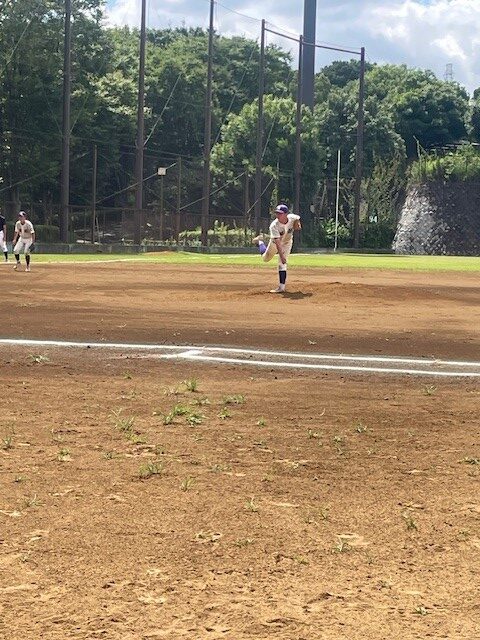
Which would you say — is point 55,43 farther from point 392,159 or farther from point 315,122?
point 392,159

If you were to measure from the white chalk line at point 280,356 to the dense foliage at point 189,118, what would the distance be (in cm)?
4986

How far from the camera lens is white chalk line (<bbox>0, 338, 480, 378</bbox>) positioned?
11203 millimetres

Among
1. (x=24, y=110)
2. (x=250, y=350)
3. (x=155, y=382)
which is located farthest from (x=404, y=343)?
(x=24, y=110)

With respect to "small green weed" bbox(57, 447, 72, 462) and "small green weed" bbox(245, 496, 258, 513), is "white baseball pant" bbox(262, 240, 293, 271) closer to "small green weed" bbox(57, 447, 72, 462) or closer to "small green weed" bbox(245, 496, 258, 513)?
"small green weed" bbox(57, 447, 72, 462)

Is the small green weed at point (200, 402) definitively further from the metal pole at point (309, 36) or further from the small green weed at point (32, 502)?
the metal pole at point (309, 36)

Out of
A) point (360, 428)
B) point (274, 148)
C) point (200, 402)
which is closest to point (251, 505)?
point (360, 428)

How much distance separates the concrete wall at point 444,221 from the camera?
273 feet

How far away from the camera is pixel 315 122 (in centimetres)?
8769

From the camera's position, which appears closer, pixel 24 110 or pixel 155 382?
pixel 155 382

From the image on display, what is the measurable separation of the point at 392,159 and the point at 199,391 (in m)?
81.8

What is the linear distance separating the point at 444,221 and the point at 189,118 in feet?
77.4

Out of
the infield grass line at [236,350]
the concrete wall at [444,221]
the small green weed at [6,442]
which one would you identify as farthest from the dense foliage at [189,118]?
the small green weed at [6,442]

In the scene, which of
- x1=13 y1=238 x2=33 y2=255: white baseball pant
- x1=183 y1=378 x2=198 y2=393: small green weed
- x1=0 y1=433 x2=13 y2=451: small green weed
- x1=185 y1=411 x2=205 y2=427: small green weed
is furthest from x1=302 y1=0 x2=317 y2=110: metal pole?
x1=0 y1=433 x2=13 y2=451: small green weed

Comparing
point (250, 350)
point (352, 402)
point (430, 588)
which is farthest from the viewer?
point (250, 350)
